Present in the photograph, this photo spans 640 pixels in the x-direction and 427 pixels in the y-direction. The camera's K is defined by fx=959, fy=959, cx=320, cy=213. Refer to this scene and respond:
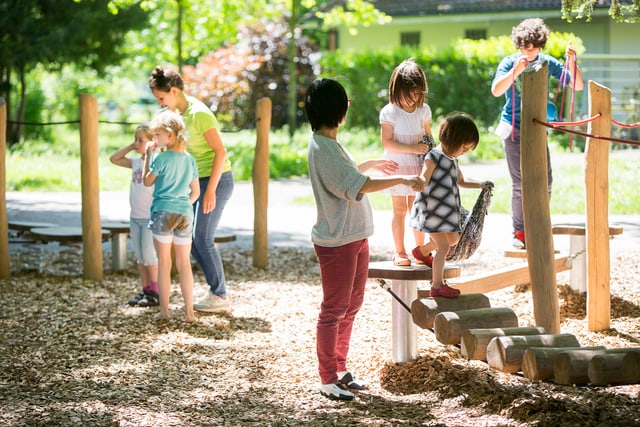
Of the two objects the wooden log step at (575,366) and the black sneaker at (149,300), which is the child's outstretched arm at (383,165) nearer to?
the wooden log step at (575,366)

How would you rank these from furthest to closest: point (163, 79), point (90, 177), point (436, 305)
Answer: point (90, 177)
point (163, 79)
point (436, 305)

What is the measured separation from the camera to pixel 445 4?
2850cm

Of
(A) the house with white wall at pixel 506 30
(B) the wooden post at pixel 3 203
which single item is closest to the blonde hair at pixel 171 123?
(B) the wooden post at pixel 3 203

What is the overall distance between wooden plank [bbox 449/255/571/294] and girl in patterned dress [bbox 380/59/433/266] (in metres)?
0.51

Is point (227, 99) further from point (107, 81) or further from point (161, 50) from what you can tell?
point (107, 81)

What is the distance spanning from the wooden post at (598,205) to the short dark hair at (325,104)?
2146mm

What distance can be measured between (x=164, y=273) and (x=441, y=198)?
2.55 m

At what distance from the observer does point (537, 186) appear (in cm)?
545

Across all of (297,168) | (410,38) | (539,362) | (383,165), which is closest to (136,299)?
(383,165)

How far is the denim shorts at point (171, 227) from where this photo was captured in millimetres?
6895

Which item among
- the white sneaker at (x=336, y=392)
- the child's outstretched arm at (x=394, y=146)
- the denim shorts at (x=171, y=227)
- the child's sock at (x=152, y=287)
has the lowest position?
the white sneaker at (x=336, y=392)

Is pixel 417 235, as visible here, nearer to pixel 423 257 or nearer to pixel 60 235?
pixel 423 257

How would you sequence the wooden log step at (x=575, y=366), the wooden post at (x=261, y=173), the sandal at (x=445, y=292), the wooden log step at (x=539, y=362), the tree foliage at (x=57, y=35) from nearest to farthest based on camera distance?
1. the wooden log step at (x=575, y=366)
2. the wooden log step at (x=539, y=362)
3. the sandal at (x=445, y=292)
4. the wooden post at (x=261, y=173)
5. the tree foliage at (x=57, y=35)

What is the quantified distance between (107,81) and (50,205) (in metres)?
21.2
